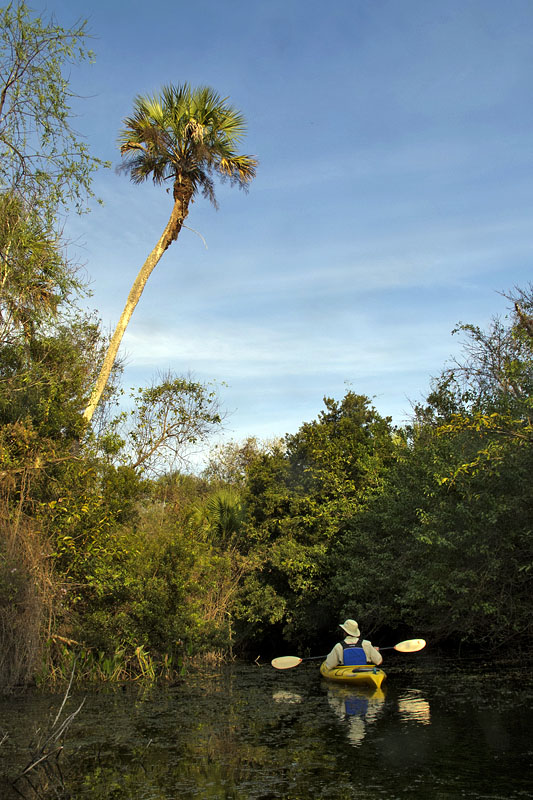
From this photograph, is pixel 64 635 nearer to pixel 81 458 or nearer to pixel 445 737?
pixel 81 458

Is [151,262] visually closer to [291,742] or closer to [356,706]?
[356,706]

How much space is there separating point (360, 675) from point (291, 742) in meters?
4.20

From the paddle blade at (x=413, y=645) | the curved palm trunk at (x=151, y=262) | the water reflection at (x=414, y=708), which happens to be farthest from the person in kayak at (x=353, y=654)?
the curved palm trunk at (x=151, y=262)

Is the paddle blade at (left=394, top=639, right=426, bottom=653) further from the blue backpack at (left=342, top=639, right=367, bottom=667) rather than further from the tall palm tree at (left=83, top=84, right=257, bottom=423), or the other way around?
the tall palm tree at (left=83, top=84, right=257, bottom=423)

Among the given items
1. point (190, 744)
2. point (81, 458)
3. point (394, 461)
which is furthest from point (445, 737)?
point (394, 461)

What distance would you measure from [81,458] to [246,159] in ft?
29.4

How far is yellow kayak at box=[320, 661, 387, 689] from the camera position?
10906 mm

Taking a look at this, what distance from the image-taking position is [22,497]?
1124 cm

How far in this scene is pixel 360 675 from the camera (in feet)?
36.1

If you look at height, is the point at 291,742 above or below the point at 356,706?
above

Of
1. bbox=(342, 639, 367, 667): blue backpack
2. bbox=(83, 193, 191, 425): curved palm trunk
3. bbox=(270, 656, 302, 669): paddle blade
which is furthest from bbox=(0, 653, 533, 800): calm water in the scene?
bbox=(83, 193, 191, 425): curved palm trunk

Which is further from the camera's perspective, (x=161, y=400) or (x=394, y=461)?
(x=394, y=461)

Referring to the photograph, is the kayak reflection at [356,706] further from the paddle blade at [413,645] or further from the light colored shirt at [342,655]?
the paddle blade at [413,645]

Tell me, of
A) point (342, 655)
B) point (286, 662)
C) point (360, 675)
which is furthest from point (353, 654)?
point (286, 662)
